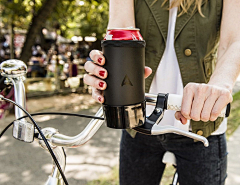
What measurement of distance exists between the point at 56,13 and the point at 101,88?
7988 mm

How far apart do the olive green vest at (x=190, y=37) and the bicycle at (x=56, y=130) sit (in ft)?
1.38

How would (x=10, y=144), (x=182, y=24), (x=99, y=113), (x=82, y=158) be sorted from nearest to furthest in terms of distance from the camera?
(x=99, y=113)
(x=182, y=24)
(x=82, y=158)
(x=10, y=144)

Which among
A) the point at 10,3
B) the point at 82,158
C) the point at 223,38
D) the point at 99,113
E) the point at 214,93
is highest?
the point at 10,3

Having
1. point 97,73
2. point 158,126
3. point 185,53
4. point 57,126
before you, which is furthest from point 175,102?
point 57,126

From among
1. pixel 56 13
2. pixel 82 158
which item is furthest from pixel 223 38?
pixel 56 13

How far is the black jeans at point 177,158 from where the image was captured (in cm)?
129

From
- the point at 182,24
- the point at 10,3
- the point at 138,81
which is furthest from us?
the point at 10,3

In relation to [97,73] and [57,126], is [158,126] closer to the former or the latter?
[97,73]

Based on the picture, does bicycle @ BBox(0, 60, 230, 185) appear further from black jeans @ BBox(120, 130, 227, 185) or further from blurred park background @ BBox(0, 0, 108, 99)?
blurred park background @ BBox(0, 0, 108, 99)

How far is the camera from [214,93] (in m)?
0.76

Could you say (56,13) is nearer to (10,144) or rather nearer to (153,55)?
(10,144)

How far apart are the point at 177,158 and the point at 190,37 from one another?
25.1 inches

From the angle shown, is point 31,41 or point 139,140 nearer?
point 139,140

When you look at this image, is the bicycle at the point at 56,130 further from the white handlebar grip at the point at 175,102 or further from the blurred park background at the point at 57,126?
the blurred park background at the point at 57,126
